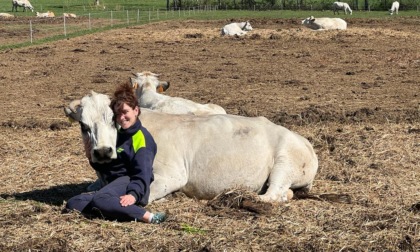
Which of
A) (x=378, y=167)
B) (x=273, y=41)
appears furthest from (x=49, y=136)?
(x=273, y=41)

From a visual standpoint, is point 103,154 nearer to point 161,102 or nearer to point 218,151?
point 218,151

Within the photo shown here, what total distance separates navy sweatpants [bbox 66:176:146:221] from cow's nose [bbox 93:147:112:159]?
327 mm

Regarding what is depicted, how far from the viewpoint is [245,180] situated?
7.04 metres

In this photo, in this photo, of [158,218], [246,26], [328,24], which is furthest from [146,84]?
[328,24]

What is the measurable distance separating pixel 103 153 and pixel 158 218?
2.39ft

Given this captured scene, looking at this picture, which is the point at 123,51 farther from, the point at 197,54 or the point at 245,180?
the point at 245,180

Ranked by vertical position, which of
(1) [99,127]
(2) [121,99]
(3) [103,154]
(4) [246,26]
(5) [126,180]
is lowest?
(4) [246,26]

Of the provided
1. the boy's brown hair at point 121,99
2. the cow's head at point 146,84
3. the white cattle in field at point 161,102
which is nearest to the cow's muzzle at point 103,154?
the boy's brown hair at point 121,99

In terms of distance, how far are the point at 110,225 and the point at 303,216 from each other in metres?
1.71

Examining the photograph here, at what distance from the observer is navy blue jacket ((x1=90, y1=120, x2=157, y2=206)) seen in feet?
20.7

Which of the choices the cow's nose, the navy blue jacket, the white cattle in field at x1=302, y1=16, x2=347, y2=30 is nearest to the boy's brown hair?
the navy blue jacket

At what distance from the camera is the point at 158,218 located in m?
6.11

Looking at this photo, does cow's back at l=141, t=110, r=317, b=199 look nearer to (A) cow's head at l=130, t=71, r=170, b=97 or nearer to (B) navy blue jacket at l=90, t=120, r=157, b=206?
(B) navy blue jacket at l=90, t=120, r=157, b=206

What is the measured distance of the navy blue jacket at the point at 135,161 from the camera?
6316 mm
